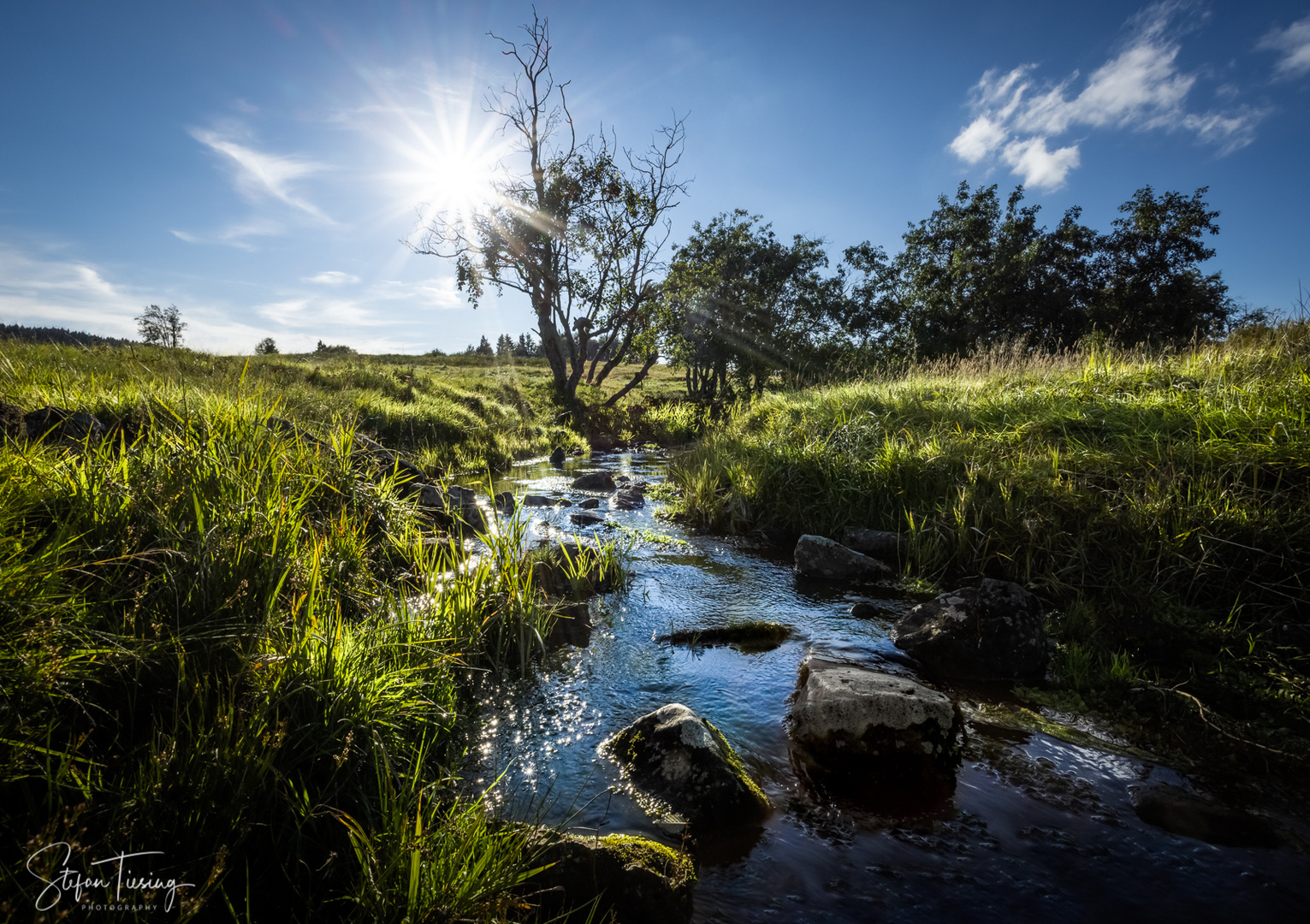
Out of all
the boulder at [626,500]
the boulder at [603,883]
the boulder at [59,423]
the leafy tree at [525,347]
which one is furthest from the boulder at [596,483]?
the leafy tree at [525,347]

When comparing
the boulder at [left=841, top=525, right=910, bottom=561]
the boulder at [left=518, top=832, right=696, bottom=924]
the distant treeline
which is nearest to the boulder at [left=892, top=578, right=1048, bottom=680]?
the boulder at [left=841, top=525, right=910, bottom=561]

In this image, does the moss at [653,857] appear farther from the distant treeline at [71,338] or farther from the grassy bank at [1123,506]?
the distant treeline at [71,338]

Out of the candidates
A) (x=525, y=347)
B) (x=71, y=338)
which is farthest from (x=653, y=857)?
(x=525, y=347)

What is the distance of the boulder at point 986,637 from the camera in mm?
4199

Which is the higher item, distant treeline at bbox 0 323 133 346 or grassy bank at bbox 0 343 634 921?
distant treeline at bbox 0 323 133 346

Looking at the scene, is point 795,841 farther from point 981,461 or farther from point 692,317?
point 692,317

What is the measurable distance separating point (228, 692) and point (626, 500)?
820 cm

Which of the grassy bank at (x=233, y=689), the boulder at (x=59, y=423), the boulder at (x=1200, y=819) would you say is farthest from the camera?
the boulder at (x=59, y=423)

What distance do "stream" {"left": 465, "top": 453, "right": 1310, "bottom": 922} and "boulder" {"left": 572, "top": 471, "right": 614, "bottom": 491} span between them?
7214 mm

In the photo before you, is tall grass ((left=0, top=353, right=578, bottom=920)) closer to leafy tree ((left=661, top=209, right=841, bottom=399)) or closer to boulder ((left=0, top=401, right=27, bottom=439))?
boulder ((left=0, top=401, right=27, bottom=439))

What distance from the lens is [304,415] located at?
951cm

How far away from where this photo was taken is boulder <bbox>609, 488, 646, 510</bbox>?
10172 mm

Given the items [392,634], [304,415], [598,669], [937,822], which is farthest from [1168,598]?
[304,415]

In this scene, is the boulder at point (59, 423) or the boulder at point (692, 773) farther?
the boulder at point (59, 423)
